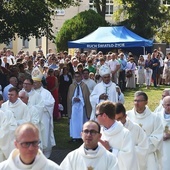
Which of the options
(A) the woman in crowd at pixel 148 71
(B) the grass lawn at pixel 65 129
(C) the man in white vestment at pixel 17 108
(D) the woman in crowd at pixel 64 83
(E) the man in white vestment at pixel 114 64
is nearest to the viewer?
(C) the man in white vestment at pixel 17 108

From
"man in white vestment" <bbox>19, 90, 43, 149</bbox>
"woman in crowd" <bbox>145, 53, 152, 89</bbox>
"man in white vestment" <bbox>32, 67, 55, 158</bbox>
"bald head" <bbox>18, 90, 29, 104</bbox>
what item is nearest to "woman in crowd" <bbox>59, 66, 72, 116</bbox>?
"man in white vestment" <bbox>32, 67, 55, 158</bbox>

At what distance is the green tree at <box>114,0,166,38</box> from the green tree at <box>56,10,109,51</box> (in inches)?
225

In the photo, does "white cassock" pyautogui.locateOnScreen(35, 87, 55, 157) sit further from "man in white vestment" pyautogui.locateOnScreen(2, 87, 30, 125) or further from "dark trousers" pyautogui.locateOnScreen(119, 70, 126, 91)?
"dark trousers" pyautogui.locateOnScreen(119, 70, 126, 91)

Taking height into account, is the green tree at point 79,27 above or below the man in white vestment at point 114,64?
above

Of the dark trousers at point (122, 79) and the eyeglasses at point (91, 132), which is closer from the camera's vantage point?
the eyeglasses at point (91, 132)

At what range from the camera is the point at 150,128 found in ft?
28.5

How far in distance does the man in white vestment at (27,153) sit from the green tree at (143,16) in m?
40.9

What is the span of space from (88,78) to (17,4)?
408cm

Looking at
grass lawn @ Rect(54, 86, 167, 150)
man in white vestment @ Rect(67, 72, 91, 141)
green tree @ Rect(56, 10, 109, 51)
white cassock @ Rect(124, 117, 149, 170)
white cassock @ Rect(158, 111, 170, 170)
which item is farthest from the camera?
green tree @ Rect(56, 10, 109, 51)

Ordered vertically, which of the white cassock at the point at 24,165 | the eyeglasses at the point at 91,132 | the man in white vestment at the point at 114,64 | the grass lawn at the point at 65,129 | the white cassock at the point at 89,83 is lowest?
the grass lawn at the point at 65,129

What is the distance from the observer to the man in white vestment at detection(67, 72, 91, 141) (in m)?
13.9

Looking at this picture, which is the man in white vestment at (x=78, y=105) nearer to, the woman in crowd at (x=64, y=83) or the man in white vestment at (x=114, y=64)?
the woman in crowd at (x=64, y=83)

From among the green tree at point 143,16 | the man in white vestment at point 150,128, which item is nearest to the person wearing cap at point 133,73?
the man in white vestment at point 150,128

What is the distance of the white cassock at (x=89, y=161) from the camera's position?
5898mm
